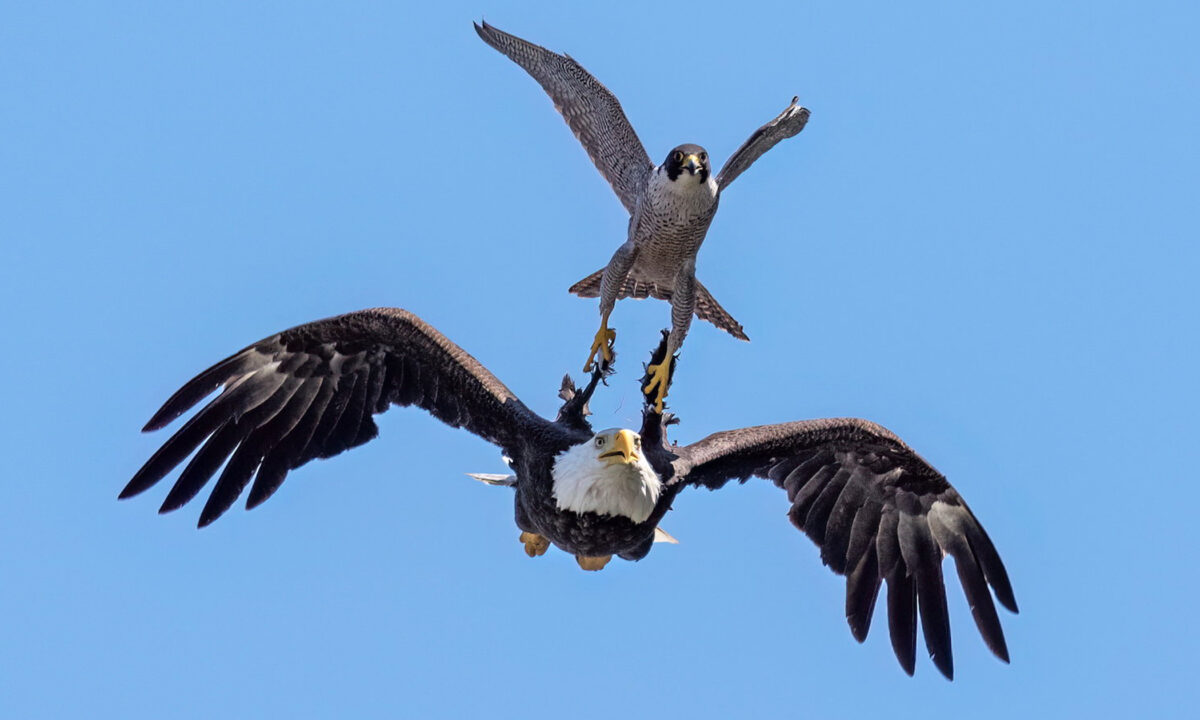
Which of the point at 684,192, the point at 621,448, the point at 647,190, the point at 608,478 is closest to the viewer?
the point at 621,448

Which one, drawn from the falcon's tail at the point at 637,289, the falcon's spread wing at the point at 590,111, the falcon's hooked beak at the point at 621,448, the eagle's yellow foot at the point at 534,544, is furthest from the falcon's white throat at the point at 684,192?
the eagle's yellow foot at the point at 534,544

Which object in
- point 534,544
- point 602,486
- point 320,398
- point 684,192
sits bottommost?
point 602,486

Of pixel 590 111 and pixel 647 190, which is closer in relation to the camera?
pixel 647 190

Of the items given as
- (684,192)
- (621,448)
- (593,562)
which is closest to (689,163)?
(684,192)

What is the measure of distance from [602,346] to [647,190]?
130cm

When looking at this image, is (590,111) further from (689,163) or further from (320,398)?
(320,398)

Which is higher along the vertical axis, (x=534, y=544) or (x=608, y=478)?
(x=534, y=544)

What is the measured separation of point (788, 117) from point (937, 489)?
→ 3446 mm

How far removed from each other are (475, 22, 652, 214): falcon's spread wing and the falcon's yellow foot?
1213mm

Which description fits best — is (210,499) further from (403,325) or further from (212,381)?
(403,325)

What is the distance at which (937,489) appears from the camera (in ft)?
50.0

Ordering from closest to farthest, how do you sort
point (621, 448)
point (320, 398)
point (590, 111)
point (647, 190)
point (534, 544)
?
point (621, 448) → point (647, 190) → point (320, 398) → point (590, 111) → point (534, 544)

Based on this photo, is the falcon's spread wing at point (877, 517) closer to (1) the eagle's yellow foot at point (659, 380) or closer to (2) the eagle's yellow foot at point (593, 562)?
(1) the eagle's yellow foot at point (659, 380)

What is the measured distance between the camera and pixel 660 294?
1495 centimetres
